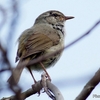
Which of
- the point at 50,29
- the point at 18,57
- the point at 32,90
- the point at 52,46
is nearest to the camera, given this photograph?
the point at 32,90

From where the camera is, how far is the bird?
410 centimetres

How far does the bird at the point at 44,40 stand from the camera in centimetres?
410

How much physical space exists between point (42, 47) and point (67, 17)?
1665mm

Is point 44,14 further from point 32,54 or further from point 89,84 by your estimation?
point 89,84

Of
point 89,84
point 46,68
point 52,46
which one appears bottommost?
point 46,68

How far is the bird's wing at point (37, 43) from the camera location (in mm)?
4057

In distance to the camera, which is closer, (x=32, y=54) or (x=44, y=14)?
(x=32, y=54)

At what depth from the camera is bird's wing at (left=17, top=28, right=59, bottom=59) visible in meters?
4.06

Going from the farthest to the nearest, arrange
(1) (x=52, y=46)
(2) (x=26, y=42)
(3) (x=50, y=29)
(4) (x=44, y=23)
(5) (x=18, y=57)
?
(4) (x=44, y=23) → (3) (x=50, y=29) → (1) (x=52, y=46) → (2) (x=26, y=42) → (5) (x=18, y=57)

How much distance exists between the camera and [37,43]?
180 inches

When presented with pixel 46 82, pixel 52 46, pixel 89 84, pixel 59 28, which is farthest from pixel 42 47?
pixel 89 84

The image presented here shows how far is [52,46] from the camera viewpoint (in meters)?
4.69

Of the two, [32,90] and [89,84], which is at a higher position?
[89,84]

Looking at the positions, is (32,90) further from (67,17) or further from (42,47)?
(67,17)
